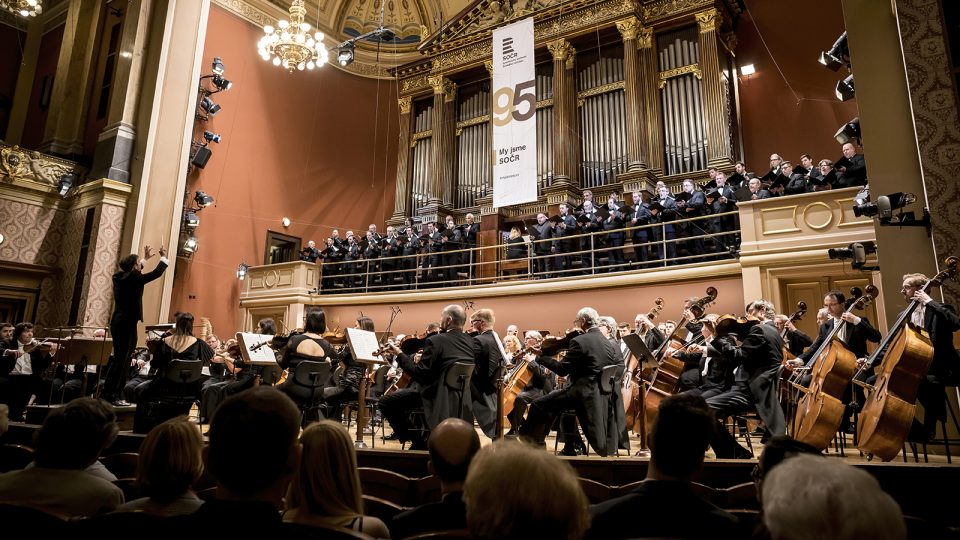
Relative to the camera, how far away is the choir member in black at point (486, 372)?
203 inches

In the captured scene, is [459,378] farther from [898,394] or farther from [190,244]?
[190,244]

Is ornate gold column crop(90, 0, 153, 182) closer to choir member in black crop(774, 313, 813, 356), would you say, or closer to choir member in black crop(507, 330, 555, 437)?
choir member in black crop(507, 330, 555, 437)

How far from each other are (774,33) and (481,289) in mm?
7172

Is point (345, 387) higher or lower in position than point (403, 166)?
lower

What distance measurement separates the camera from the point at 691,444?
5.51 feet

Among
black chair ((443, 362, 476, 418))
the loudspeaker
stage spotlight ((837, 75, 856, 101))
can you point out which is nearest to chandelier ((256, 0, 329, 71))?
the loudspeaker

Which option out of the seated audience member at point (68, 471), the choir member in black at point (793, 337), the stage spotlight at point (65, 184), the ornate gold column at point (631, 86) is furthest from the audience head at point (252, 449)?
the stage spotlight at point (65, 184)

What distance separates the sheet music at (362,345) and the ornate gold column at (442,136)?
319 inches

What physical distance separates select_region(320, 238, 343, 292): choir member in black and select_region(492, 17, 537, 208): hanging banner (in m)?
4.20

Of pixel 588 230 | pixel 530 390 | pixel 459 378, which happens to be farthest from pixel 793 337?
pixel 588 230

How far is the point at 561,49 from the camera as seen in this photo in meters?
12.0

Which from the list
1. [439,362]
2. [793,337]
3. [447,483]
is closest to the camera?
[447,483]

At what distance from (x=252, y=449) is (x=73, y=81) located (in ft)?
41.7

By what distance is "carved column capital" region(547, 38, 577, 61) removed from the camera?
11977 millimetres
